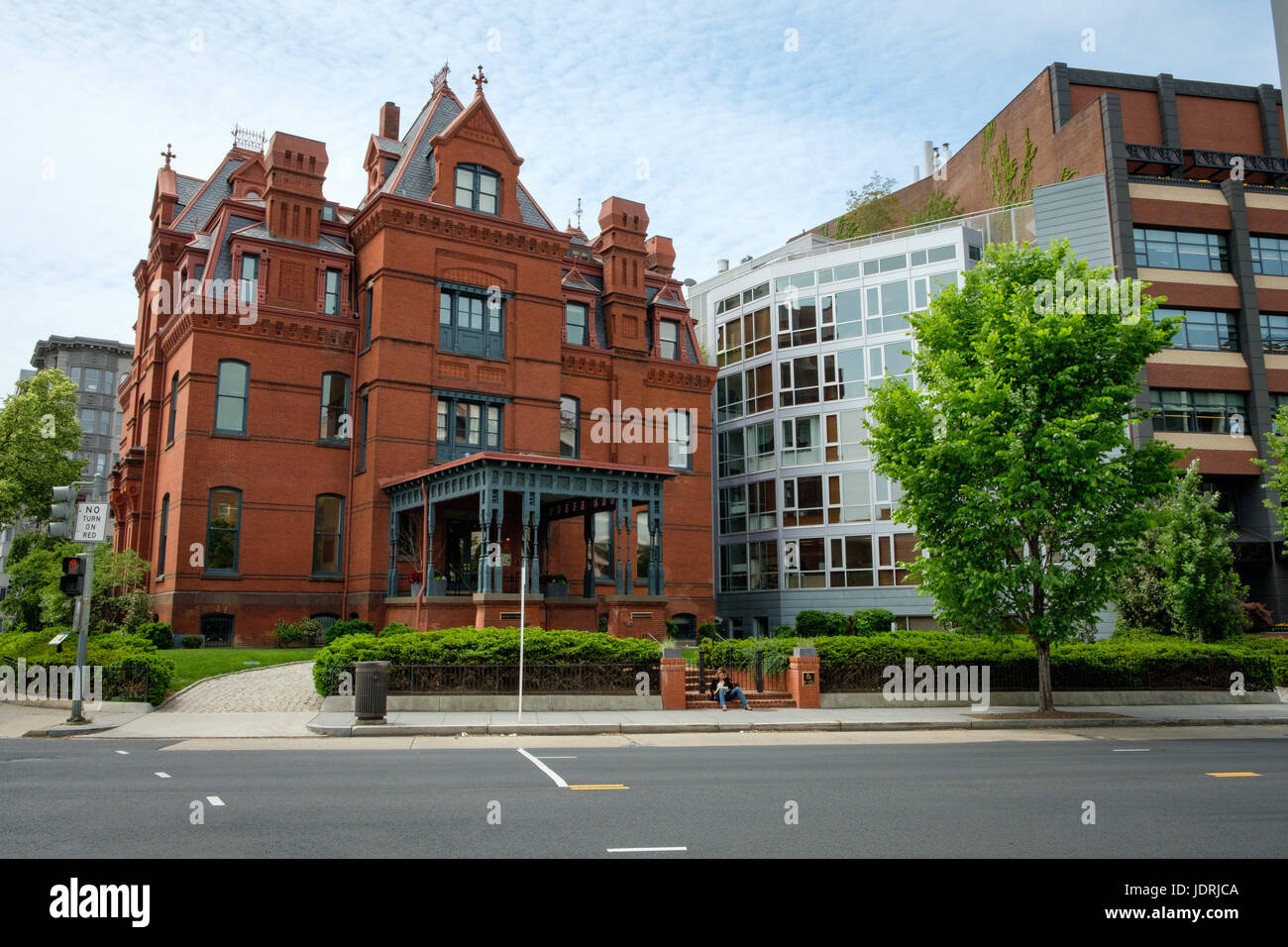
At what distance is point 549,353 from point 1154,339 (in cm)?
2102

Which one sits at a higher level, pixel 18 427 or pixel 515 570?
pixel 18 427

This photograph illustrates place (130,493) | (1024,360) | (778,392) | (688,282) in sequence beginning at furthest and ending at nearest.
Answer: (688,282) < (778,392) < (130,493) < (1024,360)

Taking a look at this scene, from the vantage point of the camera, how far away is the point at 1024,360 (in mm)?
21250

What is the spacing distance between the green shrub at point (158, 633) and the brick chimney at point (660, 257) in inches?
1008

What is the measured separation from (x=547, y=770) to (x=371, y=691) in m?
7.02

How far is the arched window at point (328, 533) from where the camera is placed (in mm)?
33125

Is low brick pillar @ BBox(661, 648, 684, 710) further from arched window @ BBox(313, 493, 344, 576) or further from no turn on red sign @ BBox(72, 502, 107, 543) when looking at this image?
arched window @ BBox(313, 493, 344, 576)

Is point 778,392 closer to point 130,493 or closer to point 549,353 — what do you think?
point 549,353

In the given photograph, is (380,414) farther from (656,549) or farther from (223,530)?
(656,549)

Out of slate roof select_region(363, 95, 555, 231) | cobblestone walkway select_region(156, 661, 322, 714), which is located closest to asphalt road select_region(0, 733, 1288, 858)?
cobblestone walkway select_region(156, 661, 322, 714)

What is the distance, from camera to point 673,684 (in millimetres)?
22297

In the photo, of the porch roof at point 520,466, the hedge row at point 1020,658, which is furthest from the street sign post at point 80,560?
the hedge row at point 1020,658

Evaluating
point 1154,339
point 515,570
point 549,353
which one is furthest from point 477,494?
point 1154,339

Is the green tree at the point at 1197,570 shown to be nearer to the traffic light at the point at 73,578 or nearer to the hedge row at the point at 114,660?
the hedge row at the point at 114,660
